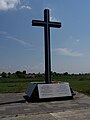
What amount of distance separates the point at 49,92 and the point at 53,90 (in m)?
0.27

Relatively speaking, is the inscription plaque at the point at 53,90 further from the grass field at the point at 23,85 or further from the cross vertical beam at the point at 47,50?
the grass field at the point at 23,85

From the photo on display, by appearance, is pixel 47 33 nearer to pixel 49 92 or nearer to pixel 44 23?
pixel 44 23

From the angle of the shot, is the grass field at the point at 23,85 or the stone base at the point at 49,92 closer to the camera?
the stone base at the point at 49,92

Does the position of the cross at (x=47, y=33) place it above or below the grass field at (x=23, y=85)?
above

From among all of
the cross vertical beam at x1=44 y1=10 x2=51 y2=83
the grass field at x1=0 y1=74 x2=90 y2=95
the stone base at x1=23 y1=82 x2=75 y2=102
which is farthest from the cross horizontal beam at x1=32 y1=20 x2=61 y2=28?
the grass field at x1=0 y1=74 x2=90 y2=95

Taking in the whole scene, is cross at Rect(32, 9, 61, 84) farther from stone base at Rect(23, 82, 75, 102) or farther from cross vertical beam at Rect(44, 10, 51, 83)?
stone base at Rect(23, 82, 75, 102)

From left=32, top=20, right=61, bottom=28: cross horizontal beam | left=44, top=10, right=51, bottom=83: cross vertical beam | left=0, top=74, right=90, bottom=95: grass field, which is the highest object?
left=32, top=20, right=61, bottom=28: cross horizontal beam

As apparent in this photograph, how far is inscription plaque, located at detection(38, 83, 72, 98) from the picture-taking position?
14.3 m

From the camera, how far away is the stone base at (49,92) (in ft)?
46.7

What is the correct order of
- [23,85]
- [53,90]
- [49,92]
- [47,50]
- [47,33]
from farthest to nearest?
[23,85]
[47,33]
[47,50]
[53,90]
[49,92]

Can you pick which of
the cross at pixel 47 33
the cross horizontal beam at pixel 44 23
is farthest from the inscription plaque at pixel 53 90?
the cross horizontal beam at pixel 44 23

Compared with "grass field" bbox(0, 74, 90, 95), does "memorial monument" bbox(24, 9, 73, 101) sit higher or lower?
higher

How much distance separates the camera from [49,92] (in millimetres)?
14461

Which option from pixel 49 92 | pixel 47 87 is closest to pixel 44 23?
pixel 47 87
